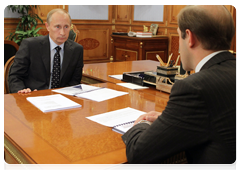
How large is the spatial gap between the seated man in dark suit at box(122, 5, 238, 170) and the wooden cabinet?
566 cm

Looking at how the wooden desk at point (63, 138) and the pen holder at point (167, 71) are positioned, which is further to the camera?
the pen holder at point (167, 71)

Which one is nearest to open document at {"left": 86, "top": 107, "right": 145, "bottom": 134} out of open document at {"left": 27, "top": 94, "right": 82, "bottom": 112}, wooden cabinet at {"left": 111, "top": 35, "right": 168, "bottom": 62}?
open document at {"left": 27, "top": 94, "right": 82, "bottom": 112}

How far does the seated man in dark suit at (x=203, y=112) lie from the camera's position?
3.52 ft

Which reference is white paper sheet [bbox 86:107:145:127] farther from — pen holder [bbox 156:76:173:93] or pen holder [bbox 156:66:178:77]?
pen holder [bbox 156:66:178:77]

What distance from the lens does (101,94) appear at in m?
2.32

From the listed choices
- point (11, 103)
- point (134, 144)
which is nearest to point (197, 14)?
point (134, 144)

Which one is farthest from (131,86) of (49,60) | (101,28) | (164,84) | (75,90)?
(101,28)

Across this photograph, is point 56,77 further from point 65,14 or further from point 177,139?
point 177,139

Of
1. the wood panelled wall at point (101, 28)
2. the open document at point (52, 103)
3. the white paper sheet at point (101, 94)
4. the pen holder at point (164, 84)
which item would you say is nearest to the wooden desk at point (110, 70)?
the pen holder at point (164, 84)

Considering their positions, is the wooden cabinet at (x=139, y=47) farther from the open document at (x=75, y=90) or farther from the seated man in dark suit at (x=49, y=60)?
the open document at (x=75, y=90)

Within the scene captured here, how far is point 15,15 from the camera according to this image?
286 inches

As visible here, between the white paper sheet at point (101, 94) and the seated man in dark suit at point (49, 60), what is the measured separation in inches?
27.6

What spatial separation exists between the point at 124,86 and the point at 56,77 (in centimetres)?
77

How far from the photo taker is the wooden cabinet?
6.85 meters
